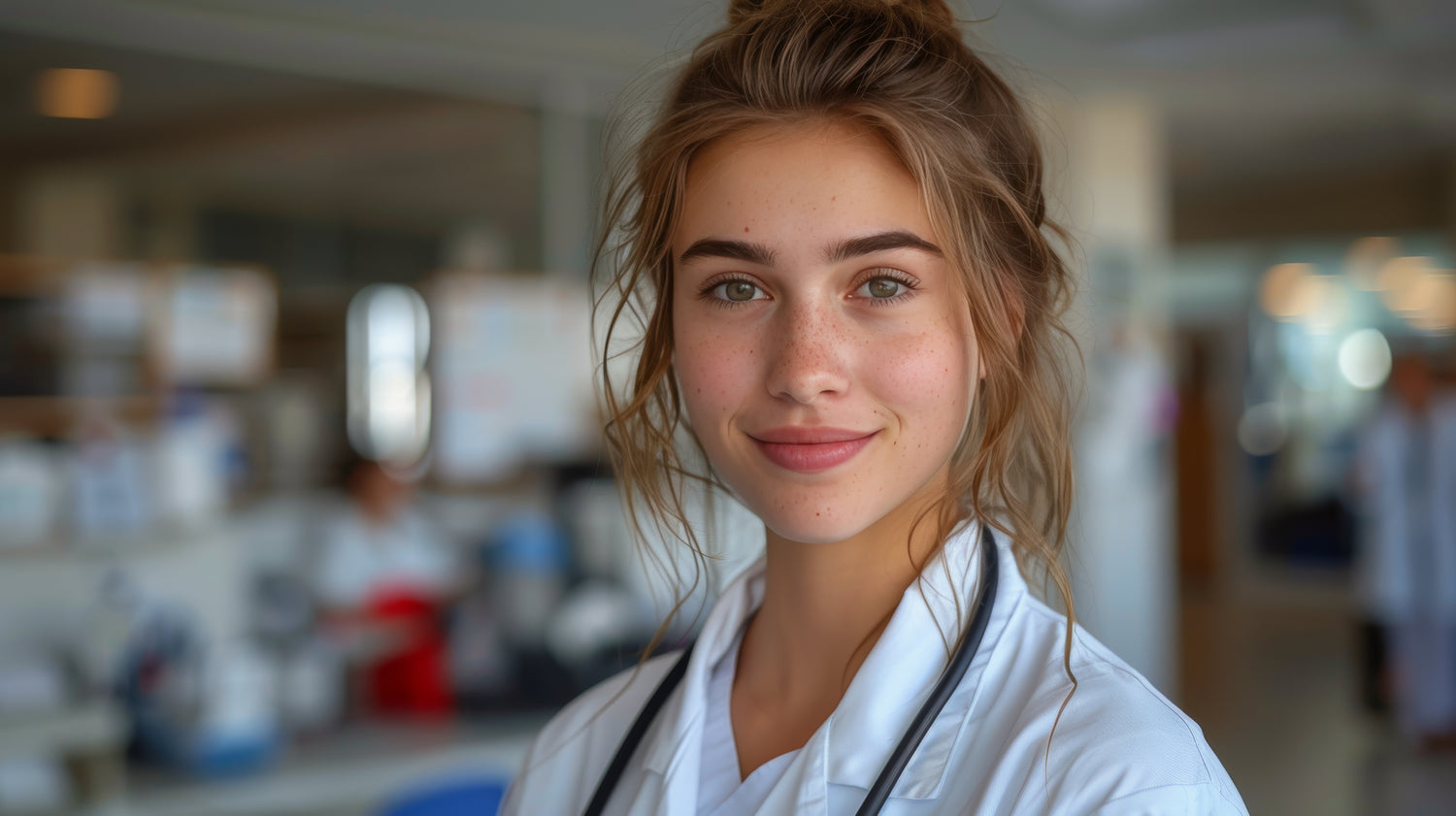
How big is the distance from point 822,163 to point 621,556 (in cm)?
350

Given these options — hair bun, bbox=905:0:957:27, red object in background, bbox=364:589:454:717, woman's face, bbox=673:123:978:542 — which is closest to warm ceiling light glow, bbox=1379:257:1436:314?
red object in background, bbox=364:589:454:717

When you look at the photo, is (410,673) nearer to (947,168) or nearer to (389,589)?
(389,589)

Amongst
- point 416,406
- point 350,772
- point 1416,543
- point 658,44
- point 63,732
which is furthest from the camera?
point 416,406

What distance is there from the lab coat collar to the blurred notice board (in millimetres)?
3597

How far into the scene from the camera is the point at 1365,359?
9.10 meters

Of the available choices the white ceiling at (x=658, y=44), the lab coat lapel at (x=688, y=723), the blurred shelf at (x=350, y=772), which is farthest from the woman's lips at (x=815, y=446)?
the blurred shelf at (x=350, y=772)

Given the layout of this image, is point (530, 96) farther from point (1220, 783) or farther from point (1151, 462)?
point (1220, 783)

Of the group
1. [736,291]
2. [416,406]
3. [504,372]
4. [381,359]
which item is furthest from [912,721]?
[381,359]

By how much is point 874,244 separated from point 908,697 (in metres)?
0.38

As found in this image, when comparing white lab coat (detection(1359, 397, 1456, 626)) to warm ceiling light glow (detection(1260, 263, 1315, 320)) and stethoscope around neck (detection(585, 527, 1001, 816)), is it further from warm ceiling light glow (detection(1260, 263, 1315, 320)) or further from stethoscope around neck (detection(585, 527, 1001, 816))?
stethoscope around neck (detection(585, 527, 1001, 816))

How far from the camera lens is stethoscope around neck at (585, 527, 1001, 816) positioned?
86cm

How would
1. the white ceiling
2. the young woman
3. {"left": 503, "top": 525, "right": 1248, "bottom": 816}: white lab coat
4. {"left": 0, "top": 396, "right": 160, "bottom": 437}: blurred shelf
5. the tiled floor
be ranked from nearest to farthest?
{"left": 503, "top": 525, "right": 1248, "bottom": 816}: white lab coat
the young woman
the white ceiling
{"left": 0, "top": 396, "right": 160, "bottom": 437}: blurred shelf
the tiled floor

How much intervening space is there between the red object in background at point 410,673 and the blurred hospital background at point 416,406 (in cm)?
1

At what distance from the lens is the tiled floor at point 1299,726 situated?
4.40 m
